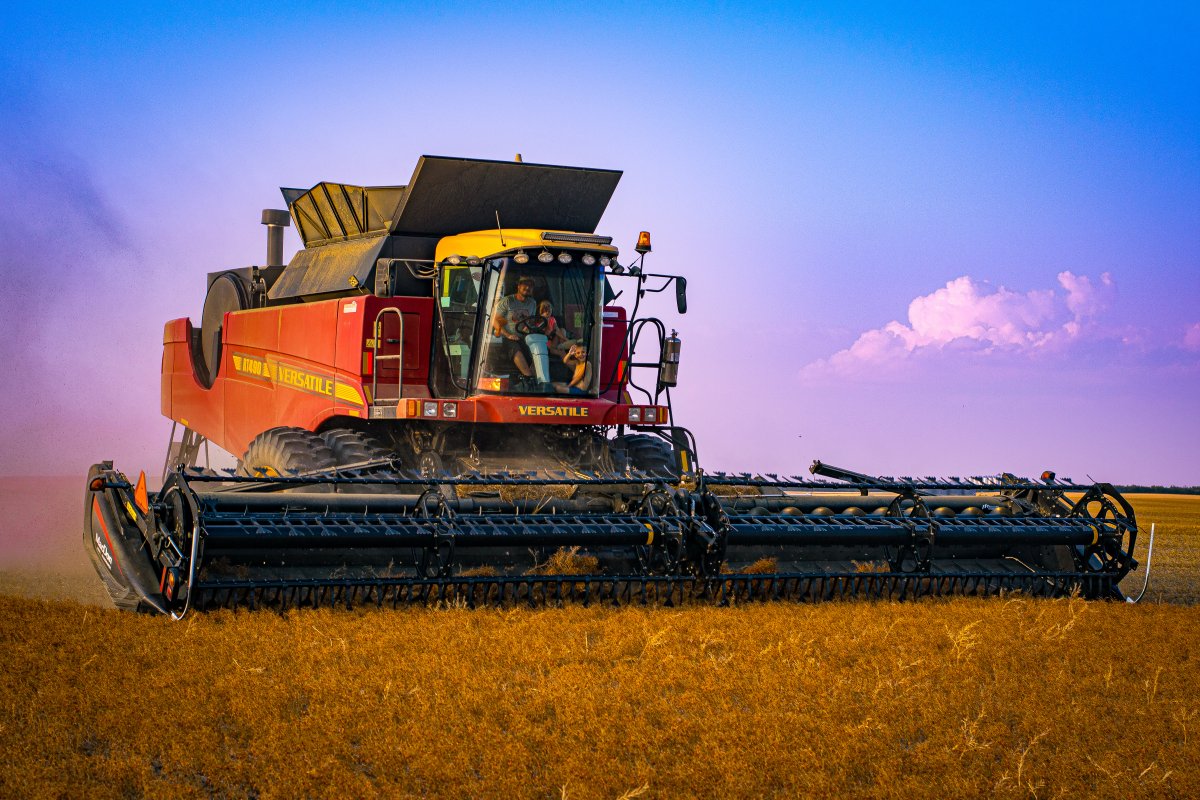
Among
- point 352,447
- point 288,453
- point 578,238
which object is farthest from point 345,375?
point 578,238

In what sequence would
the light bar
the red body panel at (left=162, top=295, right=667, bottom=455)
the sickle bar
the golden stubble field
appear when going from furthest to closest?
the light bar
the red body panel at (left=162, top=295, right=667, bottom=455)
the sickle bar
the golden stubble field

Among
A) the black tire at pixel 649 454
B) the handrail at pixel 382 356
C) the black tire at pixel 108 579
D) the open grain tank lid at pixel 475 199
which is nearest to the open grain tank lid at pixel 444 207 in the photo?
the open grain tank lid at pixel 475 199

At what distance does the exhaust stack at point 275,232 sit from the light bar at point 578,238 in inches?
181

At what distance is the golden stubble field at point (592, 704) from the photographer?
3.87 m

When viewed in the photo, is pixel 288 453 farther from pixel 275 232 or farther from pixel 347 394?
pixel 275 232

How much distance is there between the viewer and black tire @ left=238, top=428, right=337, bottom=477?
874cm

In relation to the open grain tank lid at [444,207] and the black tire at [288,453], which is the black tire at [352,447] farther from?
the open grain tank lid at [444,207]

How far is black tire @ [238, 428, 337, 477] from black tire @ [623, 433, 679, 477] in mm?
2509

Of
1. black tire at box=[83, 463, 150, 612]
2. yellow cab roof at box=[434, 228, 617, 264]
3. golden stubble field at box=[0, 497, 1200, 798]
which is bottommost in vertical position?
golden stubble field at box=[0, 497, 1200, 798]

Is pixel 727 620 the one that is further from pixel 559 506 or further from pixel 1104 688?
pixel 1104 688

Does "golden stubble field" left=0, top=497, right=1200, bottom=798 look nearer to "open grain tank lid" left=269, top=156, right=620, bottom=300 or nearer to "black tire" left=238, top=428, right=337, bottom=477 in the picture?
"black tire" left=238, top=428, right=337, bottom=477

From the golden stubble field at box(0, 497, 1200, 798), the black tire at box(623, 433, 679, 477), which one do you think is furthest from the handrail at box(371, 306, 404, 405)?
the golden stubble field at box(0, 497, 1200, 798)

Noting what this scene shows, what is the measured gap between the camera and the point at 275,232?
12.8 m

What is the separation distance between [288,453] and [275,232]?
15.5ft
